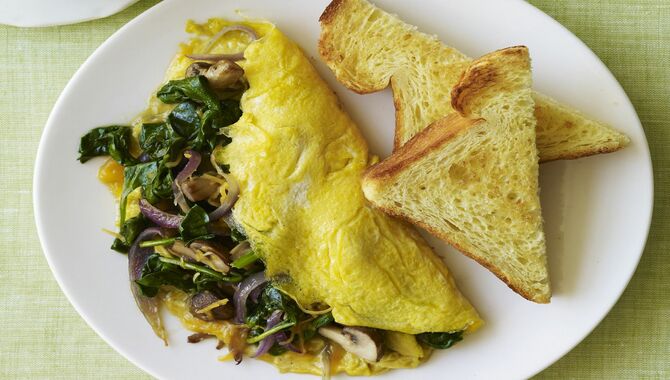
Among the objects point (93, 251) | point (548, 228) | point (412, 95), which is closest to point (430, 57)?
point (412, 95)

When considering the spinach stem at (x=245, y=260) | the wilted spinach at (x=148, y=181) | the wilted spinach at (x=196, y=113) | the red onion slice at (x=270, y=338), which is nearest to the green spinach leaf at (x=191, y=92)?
the wilted spinach at (x=196, y=113)

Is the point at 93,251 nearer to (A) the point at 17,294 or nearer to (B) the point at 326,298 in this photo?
(A) the point at 17,294

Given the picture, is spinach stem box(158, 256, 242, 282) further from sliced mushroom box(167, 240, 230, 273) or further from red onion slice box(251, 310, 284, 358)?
red onion slice box(251, 310, 284, 358)

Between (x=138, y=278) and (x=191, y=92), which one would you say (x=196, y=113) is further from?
(x=138, y=278)

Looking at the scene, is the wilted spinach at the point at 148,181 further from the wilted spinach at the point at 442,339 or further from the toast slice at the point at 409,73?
the wilted spinach at the point at 442,339

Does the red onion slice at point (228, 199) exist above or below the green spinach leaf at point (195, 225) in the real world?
above
